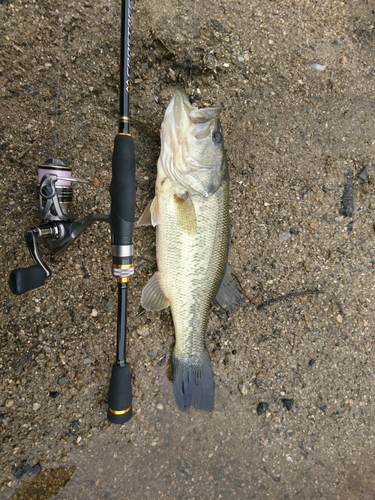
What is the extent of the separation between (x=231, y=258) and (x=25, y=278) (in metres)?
1.29

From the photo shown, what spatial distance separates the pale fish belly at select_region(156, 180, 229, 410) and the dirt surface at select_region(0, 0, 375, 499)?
4.9 inches

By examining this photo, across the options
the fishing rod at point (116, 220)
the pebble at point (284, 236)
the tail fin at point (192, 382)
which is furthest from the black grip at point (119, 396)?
the pebble at point (284, 236)

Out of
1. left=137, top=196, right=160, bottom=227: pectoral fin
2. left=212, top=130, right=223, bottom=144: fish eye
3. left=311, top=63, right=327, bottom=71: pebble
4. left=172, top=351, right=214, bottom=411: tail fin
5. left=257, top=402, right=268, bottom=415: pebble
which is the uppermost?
left=311, top=63, right=327, bottom=71: pebble

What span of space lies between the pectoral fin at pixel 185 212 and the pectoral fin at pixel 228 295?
42 centimetres

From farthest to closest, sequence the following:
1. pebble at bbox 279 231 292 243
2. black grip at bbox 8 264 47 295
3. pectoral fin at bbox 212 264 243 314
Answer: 1. pebble at bbox 279 231 292 243
2. pectoral fin at bbox 212 264 243 314
3. black grip at bbox 8 264 47 295

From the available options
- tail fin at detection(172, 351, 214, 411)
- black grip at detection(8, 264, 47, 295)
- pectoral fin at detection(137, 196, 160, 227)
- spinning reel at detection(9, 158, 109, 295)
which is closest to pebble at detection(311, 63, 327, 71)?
pectoral fin at detection(137, 196, 160, 227)

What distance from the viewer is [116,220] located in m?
1.77

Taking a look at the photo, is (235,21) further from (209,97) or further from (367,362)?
(367,362)

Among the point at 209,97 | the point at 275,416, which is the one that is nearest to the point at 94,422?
the point at 275,416

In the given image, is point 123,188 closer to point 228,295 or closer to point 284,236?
point 228,295

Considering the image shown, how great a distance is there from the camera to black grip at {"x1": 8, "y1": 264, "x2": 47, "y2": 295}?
1.55m

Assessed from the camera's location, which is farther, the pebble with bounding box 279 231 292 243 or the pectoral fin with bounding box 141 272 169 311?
the pebble with bounding box 279 231 292 243

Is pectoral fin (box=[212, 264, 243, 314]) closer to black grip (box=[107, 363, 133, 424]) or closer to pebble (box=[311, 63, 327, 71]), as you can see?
black grip (box=[107, 363, 133, 424])

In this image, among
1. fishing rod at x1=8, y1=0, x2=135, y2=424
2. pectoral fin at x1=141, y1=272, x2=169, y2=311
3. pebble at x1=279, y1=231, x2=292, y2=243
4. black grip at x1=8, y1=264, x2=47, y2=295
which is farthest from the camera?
pebble at x1=279, y1=231, x2=292, y2=243
